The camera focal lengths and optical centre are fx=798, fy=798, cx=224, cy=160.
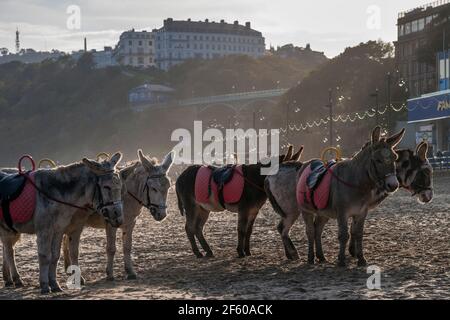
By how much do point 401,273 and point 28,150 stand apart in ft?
623

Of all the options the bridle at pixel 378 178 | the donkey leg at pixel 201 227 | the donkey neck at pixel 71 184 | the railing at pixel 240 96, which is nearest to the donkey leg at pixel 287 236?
the donkey leg at pixel 201 227

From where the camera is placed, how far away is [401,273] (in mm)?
13992

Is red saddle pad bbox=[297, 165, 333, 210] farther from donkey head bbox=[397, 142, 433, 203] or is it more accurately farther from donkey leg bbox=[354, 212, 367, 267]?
donkey head bbox=[397, 142, 433, 203]

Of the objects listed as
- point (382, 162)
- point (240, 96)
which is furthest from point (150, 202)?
point (240, 96)

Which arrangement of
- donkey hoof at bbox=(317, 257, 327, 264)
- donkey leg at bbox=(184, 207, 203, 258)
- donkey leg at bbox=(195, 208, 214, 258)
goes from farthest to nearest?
donkey leg at bbox=(184, 207, 203, 258) < donkey leg at bbox=(195, 208, 214, 258) < donkey hoof at bbox=(317, 257, 327, 264)

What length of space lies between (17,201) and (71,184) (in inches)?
37.9

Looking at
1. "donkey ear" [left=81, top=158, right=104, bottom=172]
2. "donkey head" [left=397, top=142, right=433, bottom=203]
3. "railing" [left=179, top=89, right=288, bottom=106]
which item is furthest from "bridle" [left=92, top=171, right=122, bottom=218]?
"railing" [left=179, top=89, right=288, bottom=106]

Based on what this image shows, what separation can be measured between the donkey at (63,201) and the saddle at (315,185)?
420 cm

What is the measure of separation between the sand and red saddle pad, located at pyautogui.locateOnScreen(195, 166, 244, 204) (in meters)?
1.31

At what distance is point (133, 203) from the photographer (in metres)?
14.9

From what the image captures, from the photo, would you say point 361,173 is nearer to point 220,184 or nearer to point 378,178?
point 378,178

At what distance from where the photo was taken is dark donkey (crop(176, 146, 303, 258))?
17484mm
